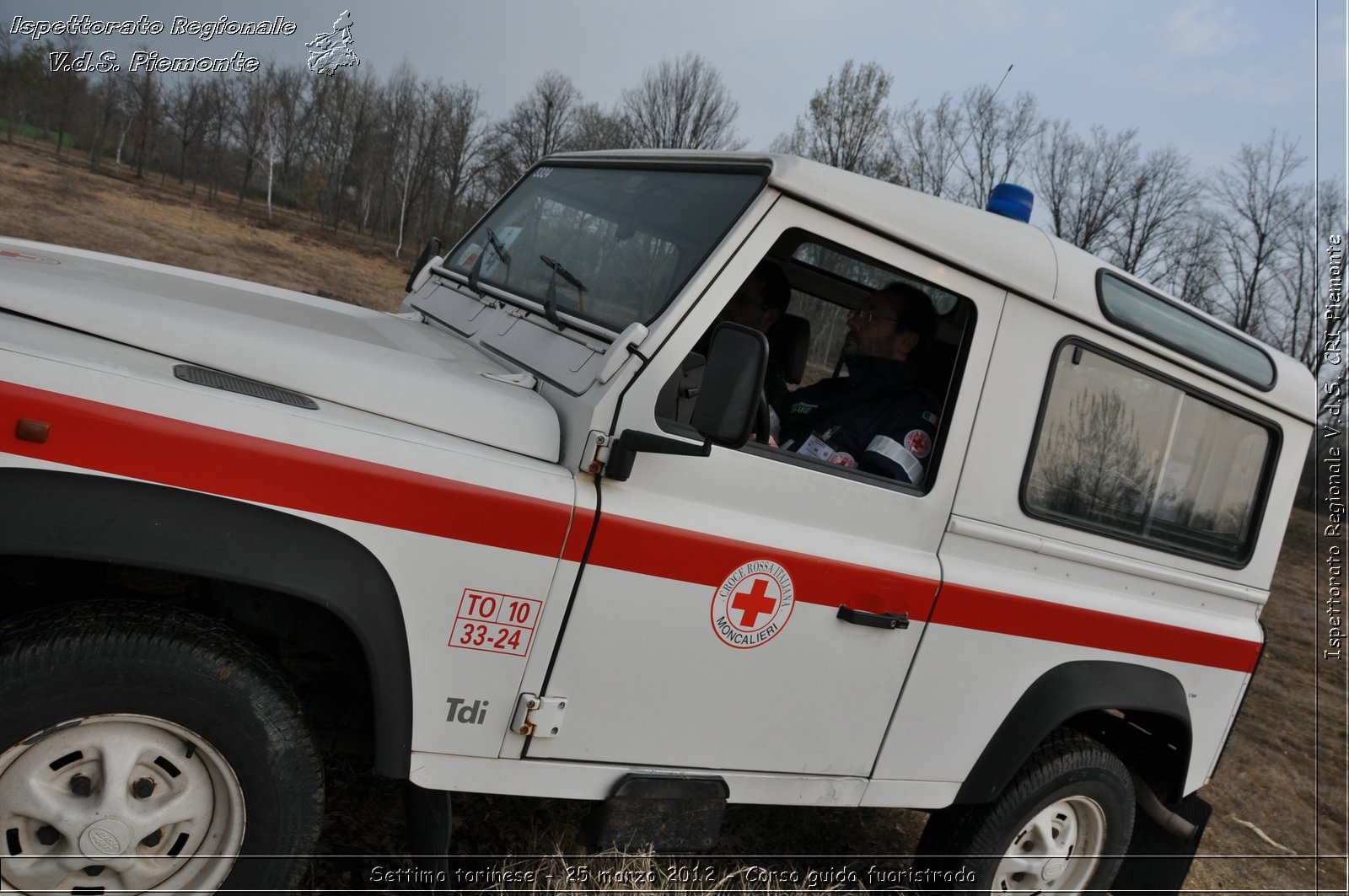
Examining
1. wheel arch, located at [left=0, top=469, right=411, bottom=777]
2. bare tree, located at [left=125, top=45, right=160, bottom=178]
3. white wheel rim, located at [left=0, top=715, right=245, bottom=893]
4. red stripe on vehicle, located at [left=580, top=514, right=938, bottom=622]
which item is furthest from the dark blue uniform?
bare tree, located at [left=125, top=45, right=160, bottom=178]

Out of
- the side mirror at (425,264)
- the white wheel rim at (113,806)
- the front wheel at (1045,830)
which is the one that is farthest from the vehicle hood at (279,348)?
the front wheel at (1045,830)

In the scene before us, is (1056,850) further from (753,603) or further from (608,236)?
(608,236)

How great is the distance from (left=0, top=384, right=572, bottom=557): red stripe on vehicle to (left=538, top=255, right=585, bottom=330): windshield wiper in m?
0.71

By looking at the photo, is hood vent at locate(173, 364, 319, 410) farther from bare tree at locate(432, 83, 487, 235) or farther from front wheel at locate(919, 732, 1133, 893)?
bare tree at locate(432, 83, 487, 235)

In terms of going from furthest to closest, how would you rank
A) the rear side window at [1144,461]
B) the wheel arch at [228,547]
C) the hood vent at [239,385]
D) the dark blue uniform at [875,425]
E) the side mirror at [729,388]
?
1. the rear side window at [1144,461]
2. the dark blue uniform at [875,425]
3. the side mirror at [729,388]
4. the hood vent at [239,385]
5. the wheel arch at [228,547]

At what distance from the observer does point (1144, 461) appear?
129 inches

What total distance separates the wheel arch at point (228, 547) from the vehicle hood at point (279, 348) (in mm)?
357

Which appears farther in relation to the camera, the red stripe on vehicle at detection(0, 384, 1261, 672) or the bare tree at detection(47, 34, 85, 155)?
the bare tree at detection(47, 34, 85, 155)

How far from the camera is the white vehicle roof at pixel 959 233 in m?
2.60

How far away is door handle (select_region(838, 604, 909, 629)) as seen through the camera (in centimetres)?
269

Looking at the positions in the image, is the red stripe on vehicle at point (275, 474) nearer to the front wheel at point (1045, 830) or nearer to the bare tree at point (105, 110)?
the front wheel at point (1045, 830)

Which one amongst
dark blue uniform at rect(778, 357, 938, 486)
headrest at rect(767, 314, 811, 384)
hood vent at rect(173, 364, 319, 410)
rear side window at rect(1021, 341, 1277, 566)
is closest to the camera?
hood vent at rect(173, 364, 319, 410)

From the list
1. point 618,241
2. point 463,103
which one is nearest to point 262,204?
point 463,103

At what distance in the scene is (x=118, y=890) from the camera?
204 cm
